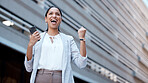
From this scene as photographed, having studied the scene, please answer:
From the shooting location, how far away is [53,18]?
8.73 feet

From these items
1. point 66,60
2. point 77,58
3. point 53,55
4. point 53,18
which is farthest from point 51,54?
point 53,18

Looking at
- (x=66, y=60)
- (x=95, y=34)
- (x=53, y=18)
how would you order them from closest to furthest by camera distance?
(x=66, y=60)
(x=53, y=18)
(x=95, y=34)

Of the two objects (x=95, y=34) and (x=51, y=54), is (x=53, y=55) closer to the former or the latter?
(x=51, y=54)

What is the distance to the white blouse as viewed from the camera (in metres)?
2.45

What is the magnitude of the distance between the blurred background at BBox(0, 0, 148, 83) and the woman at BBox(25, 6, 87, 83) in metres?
7.07

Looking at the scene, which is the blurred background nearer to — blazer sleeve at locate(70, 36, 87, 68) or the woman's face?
the woman's face

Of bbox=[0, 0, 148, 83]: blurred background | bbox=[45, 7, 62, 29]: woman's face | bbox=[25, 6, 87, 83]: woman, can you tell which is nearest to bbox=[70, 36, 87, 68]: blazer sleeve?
bbox=[25, 6, 87, 83]: woman

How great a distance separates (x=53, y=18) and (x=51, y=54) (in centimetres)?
42

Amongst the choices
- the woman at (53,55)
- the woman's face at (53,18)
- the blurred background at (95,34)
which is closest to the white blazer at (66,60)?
the woman at (53,55)

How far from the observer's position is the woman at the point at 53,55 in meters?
2.39

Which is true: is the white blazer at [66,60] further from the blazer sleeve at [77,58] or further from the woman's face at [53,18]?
the woman's face at [53,18]

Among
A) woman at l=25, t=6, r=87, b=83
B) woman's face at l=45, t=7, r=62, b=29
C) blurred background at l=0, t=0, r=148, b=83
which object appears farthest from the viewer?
blurred background at l=0, t=0, r=148, b=83

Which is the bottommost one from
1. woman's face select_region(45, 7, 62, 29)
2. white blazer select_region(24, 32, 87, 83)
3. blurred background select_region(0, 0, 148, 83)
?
white blazer select_region(24, 32, 87, 83)

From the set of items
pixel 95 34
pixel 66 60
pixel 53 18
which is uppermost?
pixel 95 34
